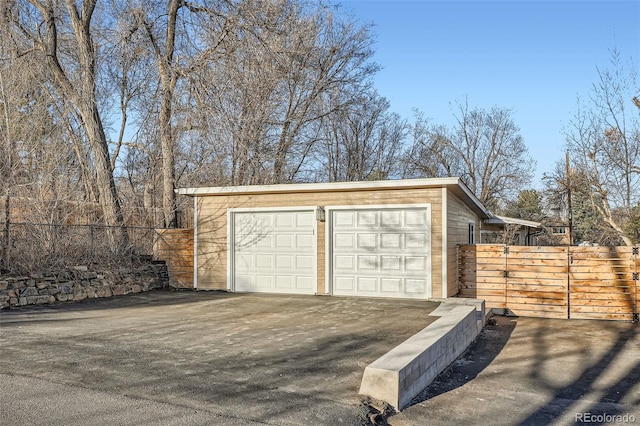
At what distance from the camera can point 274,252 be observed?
1094 centimetres

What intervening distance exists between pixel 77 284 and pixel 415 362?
26.5 feet

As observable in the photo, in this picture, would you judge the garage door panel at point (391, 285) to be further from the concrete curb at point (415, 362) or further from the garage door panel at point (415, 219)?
the concrete curb at point (415, 362)

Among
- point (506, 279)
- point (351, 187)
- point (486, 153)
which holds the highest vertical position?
point (486, 153)

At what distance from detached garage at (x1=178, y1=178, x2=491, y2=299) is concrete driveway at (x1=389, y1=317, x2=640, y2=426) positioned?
2331mm

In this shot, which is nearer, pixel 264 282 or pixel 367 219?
pixel 367 219

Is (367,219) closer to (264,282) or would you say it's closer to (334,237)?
(334,237)

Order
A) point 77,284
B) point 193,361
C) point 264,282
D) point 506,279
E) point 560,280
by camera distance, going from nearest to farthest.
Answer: point 193,361, point 560,280, point 506,279, point 77,284, point 264,282

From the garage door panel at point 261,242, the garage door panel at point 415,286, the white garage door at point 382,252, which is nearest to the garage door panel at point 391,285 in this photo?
the white garage door at point 382,252

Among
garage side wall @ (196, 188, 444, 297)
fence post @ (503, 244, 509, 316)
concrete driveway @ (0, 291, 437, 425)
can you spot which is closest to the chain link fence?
concrete driveway @ (0, 291, 437, 425)

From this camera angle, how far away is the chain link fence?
910 centimetres

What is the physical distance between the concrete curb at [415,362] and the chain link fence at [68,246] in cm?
776

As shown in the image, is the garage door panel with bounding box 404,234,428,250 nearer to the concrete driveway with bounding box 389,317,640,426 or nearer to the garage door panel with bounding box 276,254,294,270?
the concrete driveway with bounding box 389,317,640,426

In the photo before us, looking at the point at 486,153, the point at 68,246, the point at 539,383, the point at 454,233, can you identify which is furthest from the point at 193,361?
the point at 486,153

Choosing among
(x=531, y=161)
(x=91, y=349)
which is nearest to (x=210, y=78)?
(x=91, y=349)
